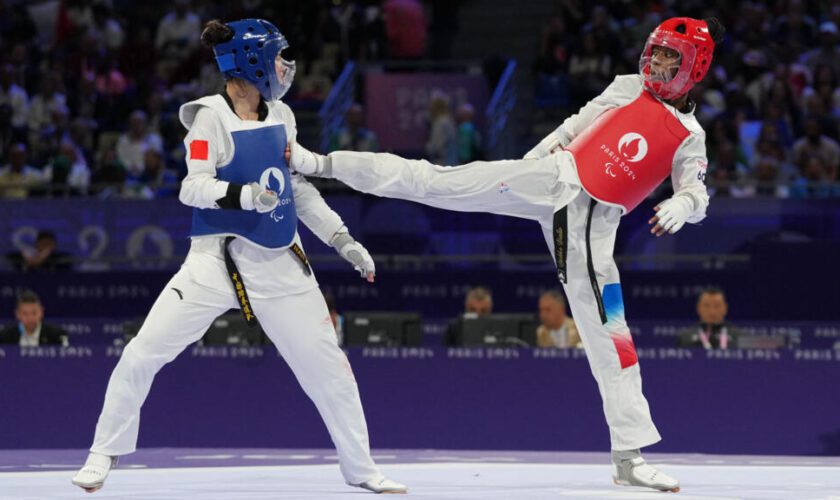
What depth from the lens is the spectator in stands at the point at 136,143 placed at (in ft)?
49.5

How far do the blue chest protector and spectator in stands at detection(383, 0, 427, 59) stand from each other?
10138 millimetres

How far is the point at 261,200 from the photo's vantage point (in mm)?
6258

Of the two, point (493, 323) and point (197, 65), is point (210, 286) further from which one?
point (197, 65)

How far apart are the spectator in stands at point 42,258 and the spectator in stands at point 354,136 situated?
3079mm

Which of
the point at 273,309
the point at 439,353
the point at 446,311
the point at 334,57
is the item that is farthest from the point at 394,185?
the point at 334,57

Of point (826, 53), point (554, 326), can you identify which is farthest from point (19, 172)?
point (826, 53)

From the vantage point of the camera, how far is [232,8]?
17.4 m

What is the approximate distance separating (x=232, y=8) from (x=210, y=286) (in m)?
11.4

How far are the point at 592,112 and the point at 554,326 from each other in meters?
3.46

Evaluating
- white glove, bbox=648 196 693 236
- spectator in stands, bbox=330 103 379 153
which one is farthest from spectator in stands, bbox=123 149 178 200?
white glove, bbox=648 196 693 236

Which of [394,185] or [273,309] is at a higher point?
[394,185]

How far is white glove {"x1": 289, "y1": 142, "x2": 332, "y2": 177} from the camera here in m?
6.55

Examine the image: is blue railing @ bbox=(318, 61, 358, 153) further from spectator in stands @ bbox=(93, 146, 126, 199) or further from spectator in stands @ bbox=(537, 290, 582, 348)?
spectator in stands @ bbox=(537, 290, 582, 348)

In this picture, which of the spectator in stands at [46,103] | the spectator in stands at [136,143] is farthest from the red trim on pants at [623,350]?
the spectator in stands at [46,103]
